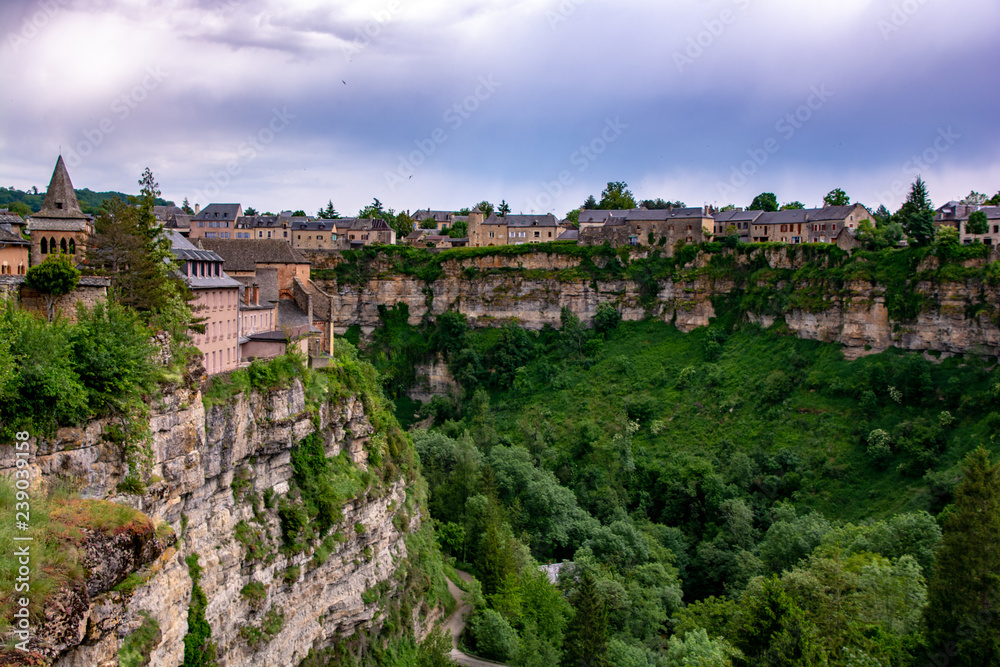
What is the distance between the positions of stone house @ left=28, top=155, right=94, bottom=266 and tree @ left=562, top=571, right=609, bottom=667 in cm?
3125

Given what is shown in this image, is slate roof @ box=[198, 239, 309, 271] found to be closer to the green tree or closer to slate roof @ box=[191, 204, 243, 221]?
the green tree

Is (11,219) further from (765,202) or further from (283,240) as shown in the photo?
(765,202)

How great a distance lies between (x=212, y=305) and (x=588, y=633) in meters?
25.9

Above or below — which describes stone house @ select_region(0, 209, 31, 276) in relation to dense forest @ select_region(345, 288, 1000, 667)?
above

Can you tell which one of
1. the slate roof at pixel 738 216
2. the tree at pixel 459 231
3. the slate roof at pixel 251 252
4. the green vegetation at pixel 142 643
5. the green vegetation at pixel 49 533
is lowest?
the green vegetation at pixel 142 643

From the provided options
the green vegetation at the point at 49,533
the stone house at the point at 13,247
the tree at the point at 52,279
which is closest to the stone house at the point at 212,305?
the tree at the point at 52,279

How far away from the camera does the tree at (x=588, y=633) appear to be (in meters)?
43.1

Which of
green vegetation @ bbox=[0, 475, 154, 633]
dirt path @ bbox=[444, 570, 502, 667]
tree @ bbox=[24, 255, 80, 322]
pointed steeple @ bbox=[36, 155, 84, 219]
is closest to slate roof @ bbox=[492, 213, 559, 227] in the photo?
dirt path @ bbox=[444, 570, 502, 667]

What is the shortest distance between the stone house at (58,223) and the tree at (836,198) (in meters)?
93.0

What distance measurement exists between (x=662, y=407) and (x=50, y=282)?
187 ft

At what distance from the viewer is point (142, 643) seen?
22.1m

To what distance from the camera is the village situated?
34.8m

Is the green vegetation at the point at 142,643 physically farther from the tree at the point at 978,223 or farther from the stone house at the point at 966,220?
the tree at the point at 978,223

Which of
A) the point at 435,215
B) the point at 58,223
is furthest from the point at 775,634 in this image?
the point at 435,215
